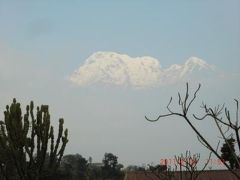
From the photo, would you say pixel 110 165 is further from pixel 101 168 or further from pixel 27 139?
pixel 27 139

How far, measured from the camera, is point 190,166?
859 cm

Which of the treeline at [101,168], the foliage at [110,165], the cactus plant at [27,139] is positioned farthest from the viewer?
the foliage at [110,165]

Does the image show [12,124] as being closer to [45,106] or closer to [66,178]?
[45,106]

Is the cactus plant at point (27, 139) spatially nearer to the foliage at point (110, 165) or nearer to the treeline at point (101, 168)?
the treeline at point (101, 168)

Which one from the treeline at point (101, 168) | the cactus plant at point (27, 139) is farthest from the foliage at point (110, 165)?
the cactus plant at point (27, 139)

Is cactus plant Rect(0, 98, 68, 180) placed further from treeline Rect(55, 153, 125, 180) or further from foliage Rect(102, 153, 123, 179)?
foliage Rect(102, 153, 123, 179)

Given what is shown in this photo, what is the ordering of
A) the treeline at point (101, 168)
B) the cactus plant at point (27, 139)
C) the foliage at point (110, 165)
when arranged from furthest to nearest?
the foliage at point (110, 165), the treeline at point (101, 168), the cactus plant at point (27, 139)

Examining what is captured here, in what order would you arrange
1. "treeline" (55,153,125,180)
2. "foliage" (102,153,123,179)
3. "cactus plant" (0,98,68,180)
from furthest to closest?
Answer: "foliage" (102,153,123,179) < "treeline" (55,153,125,180) < "cactus plant" (0,98,68,180)

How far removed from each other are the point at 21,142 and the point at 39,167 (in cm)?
122

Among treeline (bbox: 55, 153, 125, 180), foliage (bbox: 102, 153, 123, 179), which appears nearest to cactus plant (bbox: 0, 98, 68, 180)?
treeline (bbox: 55, 153, 125, 180)

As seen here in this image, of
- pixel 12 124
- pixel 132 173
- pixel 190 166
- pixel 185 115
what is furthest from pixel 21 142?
pixel 132 173

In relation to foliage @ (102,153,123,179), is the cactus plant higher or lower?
lower

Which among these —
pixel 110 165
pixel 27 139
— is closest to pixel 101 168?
pixel 110 165

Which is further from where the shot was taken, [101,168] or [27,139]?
[101,168]
